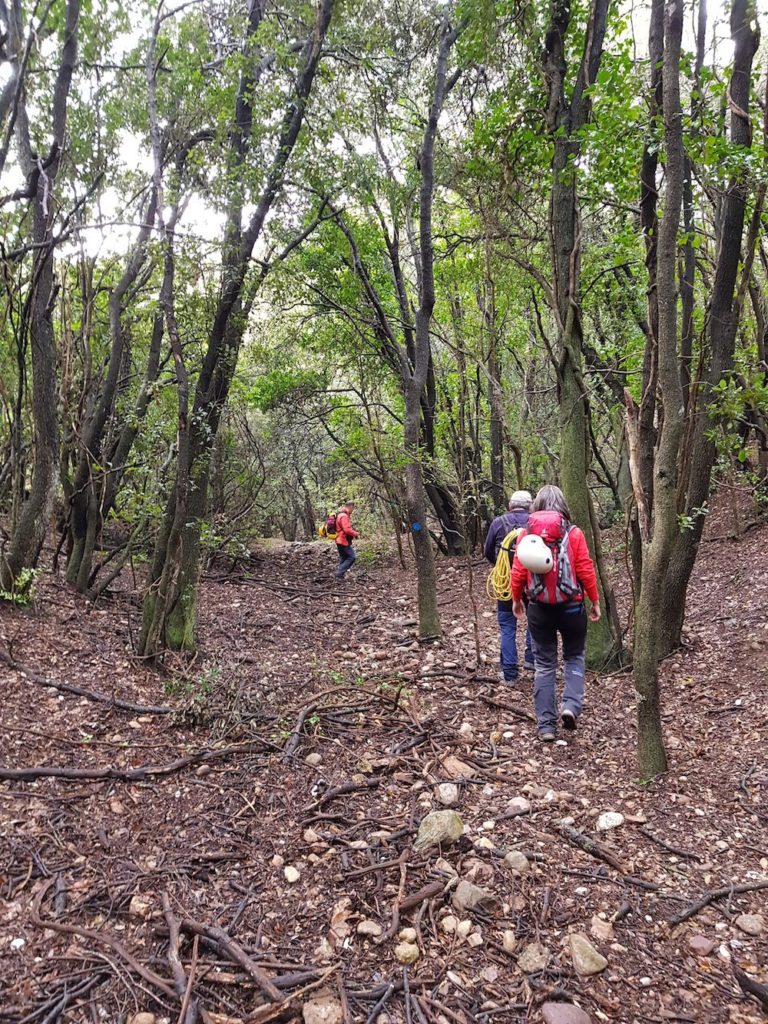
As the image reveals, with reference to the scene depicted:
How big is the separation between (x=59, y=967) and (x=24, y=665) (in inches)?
140

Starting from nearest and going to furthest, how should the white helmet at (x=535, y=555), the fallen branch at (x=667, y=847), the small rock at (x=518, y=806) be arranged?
the fallen branch at (x=667, y=847), the small rock at (x=518, y=806), the white helmet at (x=535, y=555)

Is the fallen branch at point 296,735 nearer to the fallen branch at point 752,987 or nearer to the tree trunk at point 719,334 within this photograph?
the fallen branch at point 752,987

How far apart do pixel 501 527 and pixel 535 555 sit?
6.34 ft

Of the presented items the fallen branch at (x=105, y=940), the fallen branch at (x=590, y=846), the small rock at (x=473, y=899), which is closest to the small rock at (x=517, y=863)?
the small rock at (x=473, y=899)

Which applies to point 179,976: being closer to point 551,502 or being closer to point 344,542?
point 551,502

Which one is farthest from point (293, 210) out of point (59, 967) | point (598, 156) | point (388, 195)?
point (59, 967)

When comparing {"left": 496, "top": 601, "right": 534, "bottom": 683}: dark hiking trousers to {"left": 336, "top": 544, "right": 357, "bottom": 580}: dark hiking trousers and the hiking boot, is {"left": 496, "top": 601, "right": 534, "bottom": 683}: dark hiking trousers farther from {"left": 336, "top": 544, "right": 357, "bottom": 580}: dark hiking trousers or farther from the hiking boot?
{"left": 336, "top": 544, "right": 357, "bottom": 580}: dark hiking trousers

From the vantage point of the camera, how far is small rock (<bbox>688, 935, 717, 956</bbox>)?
2759 millimetres

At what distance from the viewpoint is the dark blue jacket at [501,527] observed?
6.48 metres

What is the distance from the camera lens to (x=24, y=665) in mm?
5734

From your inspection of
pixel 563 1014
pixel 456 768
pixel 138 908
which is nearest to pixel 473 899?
pixel 563 1014

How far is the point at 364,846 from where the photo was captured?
3607 mm

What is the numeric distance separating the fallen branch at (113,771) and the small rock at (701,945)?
9.93 ft

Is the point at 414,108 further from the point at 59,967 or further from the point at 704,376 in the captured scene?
the point at 59,967
